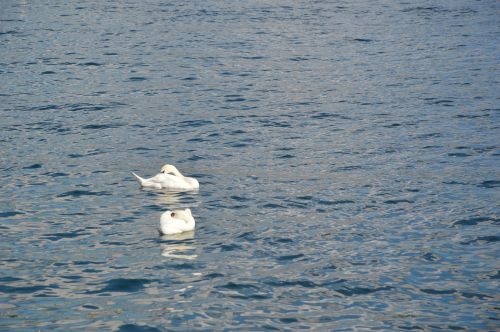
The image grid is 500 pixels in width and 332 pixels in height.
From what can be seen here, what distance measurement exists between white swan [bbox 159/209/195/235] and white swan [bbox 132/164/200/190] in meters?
2.55

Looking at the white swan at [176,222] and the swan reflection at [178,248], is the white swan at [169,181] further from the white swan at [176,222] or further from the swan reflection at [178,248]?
the swan reflection at [178,248]

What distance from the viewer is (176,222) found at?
16.4 meters

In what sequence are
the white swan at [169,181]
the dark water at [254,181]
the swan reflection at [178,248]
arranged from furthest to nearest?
1. the white swan at [169,181]
2. the swan reflection at [178,248]
3. the dark water at [254,181]

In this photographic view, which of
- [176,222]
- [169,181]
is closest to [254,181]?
[169,181]

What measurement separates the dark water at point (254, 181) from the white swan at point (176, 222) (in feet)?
0.58

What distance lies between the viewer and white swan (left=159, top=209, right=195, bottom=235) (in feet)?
53.9

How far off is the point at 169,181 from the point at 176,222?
3.03m

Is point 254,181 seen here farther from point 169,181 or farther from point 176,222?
point 176,222

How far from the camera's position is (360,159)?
2195 cm

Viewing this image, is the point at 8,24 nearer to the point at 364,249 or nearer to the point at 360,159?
the point at 360,159

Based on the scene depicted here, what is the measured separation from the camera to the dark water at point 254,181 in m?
14.1

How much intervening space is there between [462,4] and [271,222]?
35.9 meters

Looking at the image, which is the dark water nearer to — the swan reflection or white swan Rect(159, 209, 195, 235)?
the swan reflection

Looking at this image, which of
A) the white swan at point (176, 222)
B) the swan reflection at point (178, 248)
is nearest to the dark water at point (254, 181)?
the swan reflection at point (178, 248)
